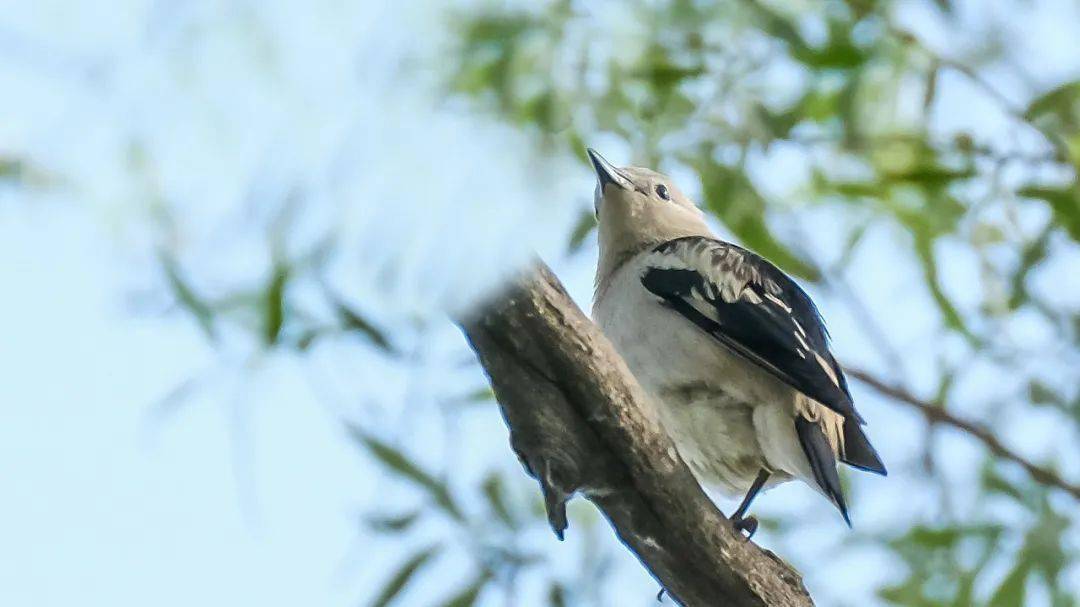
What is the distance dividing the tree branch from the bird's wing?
1.03 m

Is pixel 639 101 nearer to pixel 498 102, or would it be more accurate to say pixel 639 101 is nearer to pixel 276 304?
pixel 276 304

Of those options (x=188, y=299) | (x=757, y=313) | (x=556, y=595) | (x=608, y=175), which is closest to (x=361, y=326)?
(x=188, y=299)

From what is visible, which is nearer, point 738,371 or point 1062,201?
point 738,371

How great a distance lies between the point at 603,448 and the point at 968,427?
257cm

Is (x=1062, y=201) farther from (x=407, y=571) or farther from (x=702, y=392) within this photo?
(x=407, y=571)

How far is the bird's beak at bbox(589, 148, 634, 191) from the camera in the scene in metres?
3.95

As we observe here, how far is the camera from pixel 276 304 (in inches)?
85.2

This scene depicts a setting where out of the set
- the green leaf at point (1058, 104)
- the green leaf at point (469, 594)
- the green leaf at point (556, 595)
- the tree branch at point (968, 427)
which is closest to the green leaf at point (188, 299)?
the green leaf at point (469, 594)

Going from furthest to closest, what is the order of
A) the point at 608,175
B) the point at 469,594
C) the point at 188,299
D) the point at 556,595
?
the point at 608,175
the point at 556,595
the point at 469,594
the point at 188,299

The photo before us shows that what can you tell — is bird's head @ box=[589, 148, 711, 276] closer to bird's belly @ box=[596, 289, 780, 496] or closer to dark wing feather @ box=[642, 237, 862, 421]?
dark wing feather @ box=[642, 237, 862, 421]

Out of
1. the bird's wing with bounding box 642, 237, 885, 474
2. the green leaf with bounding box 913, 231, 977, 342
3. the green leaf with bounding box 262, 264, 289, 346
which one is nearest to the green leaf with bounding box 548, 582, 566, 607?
the bird's wing with bounding box 642, 237, 885, 474

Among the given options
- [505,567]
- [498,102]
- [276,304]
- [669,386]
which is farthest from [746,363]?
[498,102]

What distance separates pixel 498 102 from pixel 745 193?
256 centimetres

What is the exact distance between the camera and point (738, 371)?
3260 millimetres
